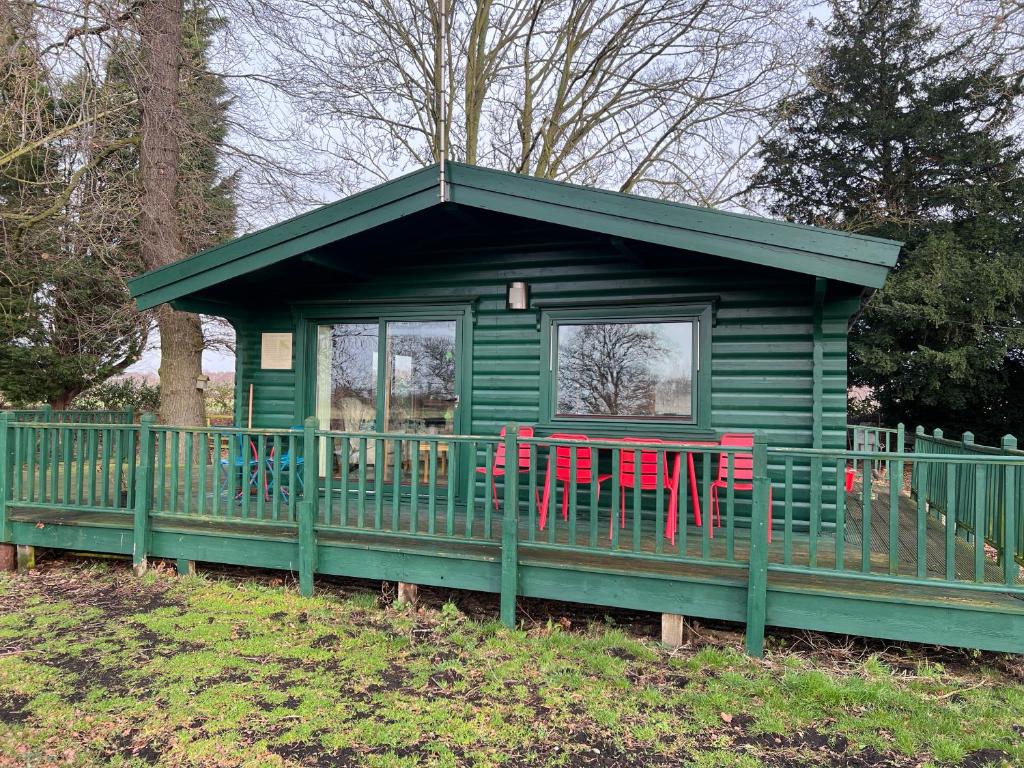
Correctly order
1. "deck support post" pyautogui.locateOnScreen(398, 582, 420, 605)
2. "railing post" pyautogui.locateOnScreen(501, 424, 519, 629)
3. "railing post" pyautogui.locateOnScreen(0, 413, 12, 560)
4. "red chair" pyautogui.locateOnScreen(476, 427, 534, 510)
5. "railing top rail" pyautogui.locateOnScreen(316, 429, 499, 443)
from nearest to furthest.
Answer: "railing post" pyautogui.locateOnScreen(501, 424, 519, 629) < "railing top rail" pyautogui.locateOnScreen(316, 429, 499, 443) < "deck support post" pyautogui.locateOnScreen(398, 582, 420, 605) < "railing post" pyautogui.locateOnScreen(0, 413, 12, 560) < "red chair" pyautogui.locateOnScreen(476, 427, 534, 510)

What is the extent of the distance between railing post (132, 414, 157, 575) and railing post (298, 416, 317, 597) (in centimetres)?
134

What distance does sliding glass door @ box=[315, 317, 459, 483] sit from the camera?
589 cm

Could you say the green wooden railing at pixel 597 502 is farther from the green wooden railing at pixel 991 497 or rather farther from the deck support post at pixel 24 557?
the deck support post at pixel 24 557

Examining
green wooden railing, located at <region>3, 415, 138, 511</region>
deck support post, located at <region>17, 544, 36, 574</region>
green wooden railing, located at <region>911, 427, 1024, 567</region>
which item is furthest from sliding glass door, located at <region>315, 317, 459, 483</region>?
green wooden railing, located at <region>911, 427, 1024, 567</region>

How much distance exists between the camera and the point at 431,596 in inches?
183

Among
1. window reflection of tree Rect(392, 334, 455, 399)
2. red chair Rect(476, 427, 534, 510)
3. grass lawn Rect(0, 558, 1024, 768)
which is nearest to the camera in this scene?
grass lawn Rect(0, 558, 1024, 768)

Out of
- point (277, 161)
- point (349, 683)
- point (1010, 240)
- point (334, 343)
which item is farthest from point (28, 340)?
point (1010, 240)

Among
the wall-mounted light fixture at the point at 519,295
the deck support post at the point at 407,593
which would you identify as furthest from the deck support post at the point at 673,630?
the wall-mounted light fixture at the point at 519,295

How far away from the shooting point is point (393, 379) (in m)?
6.00

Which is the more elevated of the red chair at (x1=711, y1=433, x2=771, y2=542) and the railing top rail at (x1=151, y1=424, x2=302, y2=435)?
the railing top rail at (x1=151, y1=424, x2=302, y2=435)

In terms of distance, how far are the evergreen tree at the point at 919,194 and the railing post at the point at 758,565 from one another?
12049mm

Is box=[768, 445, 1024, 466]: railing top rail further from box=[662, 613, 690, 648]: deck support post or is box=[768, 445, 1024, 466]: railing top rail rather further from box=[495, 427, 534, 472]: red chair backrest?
box=[495, 427, 534, 472]: red chair backrest

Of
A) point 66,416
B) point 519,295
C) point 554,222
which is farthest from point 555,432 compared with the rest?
point 66,416

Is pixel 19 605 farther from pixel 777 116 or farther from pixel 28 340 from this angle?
pixel 777 116
